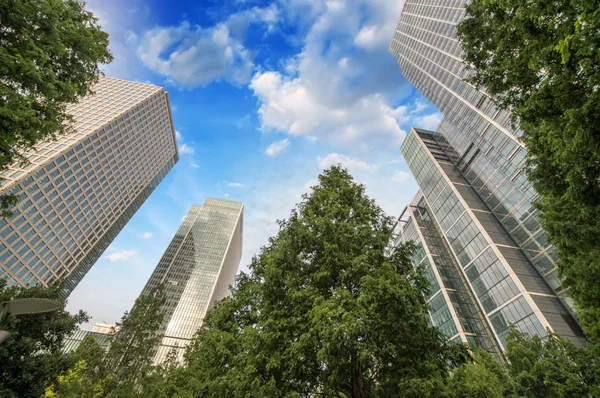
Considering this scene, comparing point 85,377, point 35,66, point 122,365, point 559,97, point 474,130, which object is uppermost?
point 474,130

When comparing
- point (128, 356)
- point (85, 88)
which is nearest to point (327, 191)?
point (85, 88)

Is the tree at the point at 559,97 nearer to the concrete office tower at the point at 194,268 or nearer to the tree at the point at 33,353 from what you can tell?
the tree at the point at 33,353

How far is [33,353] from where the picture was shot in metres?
15.5

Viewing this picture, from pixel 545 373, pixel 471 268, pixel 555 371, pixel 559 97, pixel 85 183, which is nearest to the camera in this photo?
pixel 559 97

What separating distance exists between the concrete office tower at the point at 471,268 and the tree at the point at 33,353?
2761 cm

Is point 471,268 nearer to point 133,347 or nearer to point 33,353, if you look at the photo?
point 133,347

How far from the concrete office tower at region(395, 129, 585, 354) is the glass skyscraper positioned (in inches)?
5.8

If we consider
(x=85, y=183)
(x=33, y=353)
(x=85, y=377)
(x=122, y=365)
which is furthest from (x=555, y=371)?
(x=85, y=183)

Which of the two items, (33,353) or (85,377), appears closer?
(33,353)

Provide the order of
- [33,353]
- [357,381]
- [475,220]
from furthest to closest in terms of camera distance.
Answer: [475,220], [33,353], [357,381]

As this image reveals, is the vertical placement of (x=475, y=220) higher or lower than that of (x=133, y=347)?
higher

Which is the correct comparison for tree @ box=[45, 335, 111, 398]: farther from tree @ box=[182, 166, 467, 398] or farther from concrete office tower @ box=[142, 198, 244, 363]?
concrete office tower @ box=[142, 198, 244, 363]

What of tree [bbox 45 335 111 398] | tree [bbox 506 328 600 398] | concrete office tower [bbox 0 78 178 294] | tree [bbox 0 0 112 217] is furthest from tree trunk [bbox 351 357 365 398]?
concrete office tower [bbox 0 78 178 294]

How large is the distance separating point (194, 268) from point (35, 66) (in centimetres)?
11613
